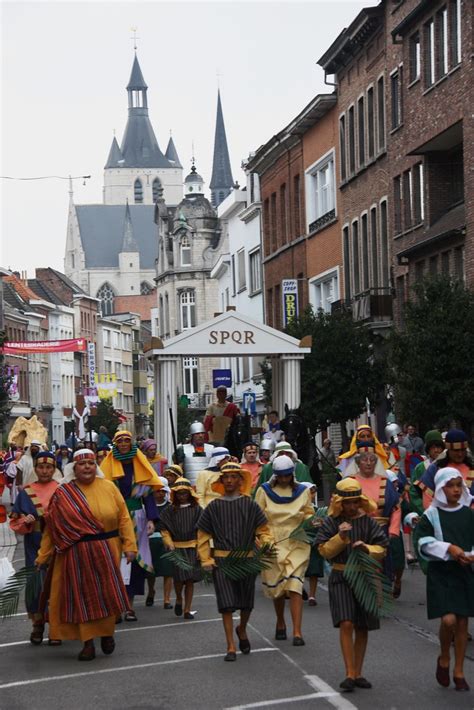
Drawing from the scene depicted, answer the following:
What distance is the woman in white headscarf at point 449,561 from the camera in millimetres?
10805

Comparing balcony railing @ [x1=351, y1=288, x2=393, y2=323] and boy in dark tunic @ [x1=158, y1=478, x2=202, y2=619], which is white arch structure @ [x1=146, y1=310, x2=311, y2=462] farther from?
balcony railing @ [x1=351, y1=288, x2=393, y2=323]

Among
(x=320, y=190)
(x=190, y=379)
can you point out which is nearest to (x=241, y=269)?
(x=320, y=190)

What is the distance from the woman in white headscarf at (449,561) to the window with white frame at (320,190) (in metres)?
39.5

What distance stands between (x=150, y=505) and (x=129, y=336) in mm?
149734

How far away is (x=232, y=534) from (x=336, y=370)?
27.7 m

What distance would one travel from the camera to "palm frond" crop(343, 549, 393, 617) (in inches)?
435

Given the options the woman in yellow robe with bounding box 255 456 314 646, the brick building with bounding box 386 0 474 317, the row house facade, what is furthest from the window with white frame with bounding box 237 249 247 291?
the woman in yellow robe with bounding box 255 456 314 646

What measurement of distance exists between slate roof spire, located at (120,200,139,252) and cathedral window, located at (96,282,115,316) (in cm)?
482

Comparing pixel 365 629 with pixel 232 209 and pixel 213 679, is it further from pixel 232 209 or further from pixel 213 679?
pixel 232 209

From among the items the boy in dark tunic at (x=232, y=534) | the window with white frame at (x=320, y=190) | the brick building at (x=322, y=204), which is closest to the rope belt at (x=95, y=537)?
the boy in dark tunic at (x=232, y=534)

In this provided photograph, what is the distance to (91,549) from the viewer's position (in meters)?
13.3

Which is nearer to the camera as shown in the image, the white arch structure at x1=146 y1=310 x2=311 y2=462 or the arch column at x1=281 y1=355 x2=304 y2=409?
the white arch structure at x1=146 y1=310 x2=311 y2=462

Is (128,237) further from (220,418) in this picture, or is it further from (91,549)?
(91,549)

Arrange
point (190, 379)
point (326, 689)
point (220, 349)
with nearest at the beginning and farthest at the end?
point (326, 689) < point (220, 349) < point (190, 379)
